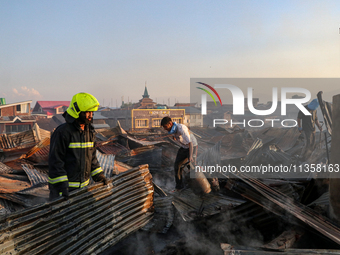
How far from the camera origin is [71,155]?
2.66m

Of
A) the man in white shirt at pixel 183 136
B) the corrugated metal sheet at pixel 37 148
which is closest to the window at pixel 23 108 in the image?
the corrugated metal sheet at pixel 37 148

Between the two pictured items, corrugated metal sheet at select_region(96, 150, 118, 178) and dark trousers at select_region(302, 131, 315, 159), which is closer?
corrugated metal sheet at select_region(96, 150, 118, 178)

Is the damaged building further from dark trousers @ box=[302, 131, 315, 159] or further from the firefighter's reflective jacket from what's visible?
dark trousers @ box=[302, 131, 315, 159]

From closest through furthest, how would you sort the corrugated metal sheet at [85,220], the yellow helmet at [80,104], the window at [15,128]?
the corrugated metal sheet at [85,220] < the yellow helmet at [80,104] < the window at [15,128]

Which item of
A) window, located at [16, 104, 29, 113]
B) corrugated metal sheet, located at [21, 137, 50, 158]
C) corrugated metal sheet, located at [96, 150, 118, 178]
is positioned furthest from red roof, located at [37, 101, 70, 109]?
corrugated metal sheet, located at [96, 150, 118, 178]

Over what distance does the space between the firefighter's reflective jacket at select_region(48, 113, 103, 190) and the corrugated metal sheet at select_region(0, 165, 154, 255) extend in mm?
297

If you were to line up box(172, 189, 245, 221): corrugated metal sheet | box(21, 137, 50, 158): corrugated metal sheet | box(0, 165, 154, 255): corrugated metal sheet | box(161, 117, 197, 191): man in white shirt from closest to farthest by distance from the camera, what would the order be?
box(0, 165, 154, 255): corrugated metal sheet < box(172, 189, 245, 221): corrugated metal sheet < box(161, 117, 197, 191): man in white shirt < box(21, 137, 50, 158): corrugated metal sheet

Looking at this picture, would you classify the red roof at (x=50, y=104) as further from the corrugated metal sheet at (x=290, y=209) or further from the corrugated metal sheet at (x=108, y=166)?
the corrugated metal sheet at (x=290, y=209)

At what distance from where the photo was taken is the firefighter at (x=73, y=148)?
97.3 inches

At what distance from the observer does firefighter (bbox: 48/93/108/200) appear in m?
2.47

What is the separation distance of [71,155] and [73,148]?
9 cm

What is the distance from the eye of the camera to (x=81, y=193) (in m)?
2.38

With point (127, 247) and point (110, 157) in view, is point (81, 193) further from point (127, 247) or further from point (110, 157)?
point (110, 157)

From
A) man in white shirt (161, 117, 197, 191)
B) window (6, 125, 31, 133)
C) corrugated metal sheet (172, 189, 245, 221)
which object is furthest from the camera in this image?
window (6, 125, 31, 133)
